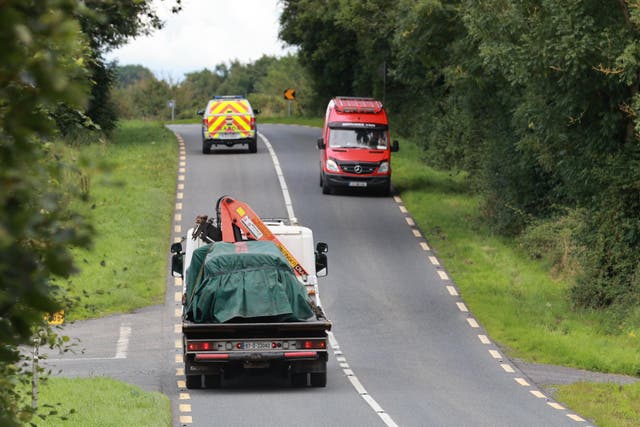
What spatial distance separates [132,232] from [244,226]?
13689 millimetres

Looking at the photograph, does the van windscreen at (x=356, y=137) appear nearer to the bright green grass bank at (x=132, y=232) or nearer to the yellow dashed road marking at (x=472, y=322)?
the bright green grass bank at (x=132, y=232)

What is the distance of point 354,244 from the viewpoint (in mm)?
32031

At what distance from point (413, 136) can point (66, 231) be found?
50994 mm

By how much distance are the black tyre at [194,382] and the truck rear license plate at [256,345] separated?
51.7 inches

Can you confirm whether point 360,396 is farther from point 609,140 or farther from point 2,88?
point 2,88

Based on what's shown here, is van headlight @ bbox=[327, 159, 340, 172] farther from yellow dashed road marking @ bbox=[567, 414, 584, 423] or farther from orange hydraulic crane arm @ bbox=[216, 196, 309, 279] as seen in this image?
yellow dashed road marking @ bbox=[567, 414, 584, 423]

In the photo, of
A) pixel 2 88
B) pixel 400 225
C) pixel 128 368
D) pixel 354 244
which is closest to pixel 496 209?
pixel 400 225

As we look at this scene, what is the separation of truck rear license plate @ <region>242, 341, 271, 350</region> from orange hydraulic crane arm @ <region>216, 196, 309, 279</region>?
87.5 inches

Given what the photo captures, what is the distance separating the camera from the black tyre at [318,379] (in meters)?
18.8

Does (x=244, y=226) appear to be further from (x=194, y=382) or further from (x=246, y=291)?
(x=194, y=382)

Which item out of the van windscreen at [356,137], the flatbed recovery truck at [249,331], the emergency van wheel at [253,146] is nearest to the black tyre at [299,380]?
the flatbed recovery truck at [249,331]

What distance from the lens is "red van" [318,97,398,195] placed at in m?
37.8

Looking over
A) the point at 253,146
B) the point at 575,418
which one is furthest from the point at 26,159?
the point at 253,146

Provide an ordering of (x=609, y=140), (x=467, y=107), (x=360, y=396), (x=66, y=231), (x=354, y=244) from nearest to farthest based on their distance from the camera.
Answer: (x=66, y=231) < (x=360, y=396) < (x=609, y=140) < (x=354, y=244) < (x=467, y=107)
